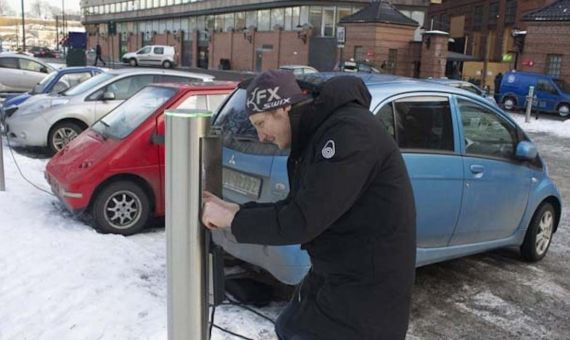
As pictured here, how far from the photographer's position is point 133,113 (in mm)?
6379

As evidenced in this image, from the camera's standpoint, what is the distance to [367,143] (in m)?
1.80

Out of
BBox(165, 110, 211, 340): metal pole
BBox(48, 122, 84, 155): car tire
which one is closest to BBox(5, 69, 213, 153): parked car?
BBox(48, 122, 84, 155): car tire

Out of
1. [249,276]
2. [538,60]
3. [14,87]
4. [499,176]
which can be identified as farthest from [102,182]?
[538,60]

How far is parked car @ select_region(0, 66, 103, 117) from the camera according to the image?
1140cm

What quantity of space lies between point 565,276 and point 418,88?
2360mm

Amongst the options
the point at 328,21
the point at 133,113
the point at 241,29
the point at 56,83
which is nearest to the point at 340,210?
the point at 133,113

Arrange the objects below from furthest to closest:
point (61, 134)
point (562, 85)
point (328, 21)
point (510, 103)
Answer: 1. point (328, 21)
2. point (562, 85)
3. point (510, 103)
4. point (61, 134)

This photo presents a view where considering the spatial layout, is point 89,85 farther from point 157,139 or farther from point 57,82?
point 157,139

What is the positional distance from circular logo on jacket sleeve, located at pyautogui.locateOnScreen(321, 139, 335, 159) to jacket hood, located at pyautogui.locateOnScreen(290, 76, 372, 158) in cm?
11

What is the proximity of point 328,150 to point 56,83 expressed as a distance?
37.9 feet

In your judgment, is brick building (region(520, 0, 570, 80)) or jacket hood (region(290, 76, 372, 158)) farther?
brick building (region(520, 0, 570, 80))

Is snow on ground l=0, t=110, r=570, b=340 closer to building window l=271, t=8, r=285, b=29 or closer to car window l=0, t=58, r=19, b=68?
car window l=0, t=58, r=19, b=68

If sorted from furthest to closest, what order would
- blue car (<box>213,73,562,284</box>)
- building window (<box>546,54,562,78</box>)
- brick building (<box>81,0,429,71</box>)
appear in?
brick building (<box>81,0,429,71</box>), building window (<box>546,54,562,78</box>), blue car (<box>213,73,562,284</box>)

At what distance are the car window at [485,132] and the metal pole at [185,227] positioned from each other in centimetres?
330
